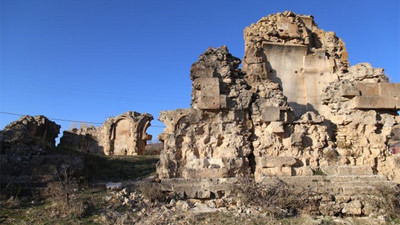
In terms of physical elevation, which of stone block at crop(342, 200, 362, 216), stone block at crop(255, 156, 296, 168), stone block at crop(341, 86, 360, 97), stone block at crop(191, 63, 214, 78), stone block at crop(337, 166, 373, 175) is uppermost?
stone block at crop(191, 63, 214, 78)

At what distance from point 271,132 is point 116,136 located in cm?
1534

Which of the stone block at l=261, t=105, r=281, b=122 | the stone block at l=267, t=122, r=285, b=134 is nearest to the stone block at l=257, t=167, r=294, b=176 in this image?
the stone block at l=267, t=122, r=285, b=134

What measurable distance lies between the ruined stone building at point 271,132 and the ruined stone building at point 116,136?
1288 cm

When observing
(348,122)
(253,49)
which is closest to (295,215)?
(348,122)

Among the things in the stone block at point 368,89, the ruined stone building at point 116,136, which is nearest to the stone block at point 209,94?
the stone block at point 368,89

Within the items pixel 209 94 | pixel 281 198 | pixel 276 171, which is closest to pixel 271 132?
pixel 276 171

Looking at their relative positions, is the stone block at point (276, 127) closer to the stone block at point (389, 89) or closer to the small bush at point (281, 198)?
the small bush at point (281, 198)

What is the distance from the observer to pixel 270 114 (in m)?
7.01

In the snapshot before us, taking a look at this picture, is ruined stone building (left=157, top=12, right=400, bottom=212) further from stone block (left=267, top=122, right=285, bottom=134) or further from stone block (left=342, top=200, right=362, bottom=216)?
stone block (left=342, top=200, right=362, bottom=216)

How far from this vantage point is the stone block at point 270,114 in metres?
6.99

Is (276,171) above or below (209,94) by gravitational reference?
below

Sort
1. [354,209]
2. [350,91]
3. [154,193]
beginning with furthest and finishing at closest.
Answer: [350,91], [154,193], [354,209]

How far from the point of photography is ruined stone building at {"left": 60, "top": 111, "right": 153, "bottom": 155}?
19755 millimetres

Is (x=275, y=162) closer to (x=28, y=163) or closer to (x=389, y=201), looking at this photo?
(x=389, y=201)
